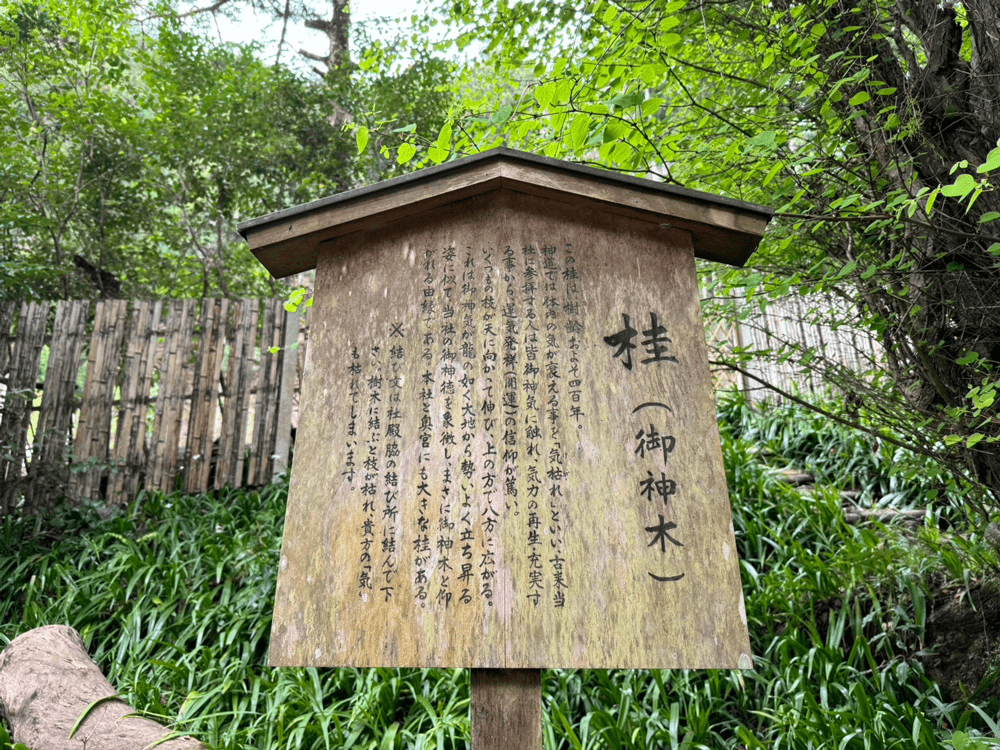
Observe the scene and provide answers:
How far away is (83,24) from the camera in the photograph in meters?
6.30

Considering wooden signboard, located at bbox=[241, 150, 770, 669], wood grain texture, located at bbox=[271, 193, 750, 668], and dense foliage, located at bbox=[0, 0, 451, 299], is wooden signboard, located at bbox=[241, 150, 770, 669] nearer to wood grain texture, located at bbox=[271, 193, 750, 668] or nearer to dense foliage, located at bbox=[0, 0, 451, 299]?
wood grain texture, located at bbox=[271, 193, 750, 668]

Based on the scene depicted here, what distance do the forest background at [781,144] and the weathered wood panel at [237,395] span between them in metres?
1.87

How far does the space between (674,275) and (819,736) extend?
6.95ft

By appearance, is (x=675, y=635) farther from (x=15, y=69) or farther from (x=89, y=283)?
(x=15, y=69)

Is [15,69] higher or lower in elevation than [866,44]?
higher

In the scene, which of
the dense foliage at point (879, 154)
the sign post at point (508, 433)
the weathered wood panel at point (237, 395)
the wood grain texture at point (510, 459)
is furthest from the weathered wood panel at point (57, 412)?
the dense foliage at point (879, 154)

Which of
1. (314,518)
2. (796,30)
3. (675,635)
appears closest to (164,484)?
(314,518)

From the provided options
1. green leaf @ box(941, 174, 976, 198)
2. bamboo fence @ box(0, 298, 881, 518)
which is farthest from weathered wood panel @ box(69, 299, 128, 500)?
green leaf @ box(941, 174, 976, 198)

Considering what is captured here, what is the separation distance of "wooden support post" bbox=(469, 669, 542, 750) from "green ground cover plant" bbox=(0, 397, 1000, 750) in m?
1.17

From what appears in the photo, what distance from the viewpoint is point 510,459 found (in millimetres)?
1876

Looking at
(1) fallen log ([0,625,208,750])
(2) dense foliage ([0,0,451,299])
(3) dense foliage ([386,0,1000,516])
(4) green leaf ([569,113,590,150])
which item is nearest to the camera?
(4) green leaf ([569,113,590,150])

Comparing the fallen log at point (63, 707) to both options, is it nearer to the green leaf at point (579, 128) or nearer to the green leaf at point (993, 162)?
the green leaf at point (579, 128)

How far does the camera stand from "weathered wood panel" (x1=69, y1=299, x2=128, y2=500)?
5355 mm

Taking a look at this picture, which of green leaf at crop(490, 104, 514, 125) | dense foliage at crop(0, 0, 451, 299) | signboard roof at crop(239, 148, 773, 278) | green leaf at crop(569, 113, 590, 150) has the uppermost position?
dense foliage at crop(0, 0, 451, 299)
